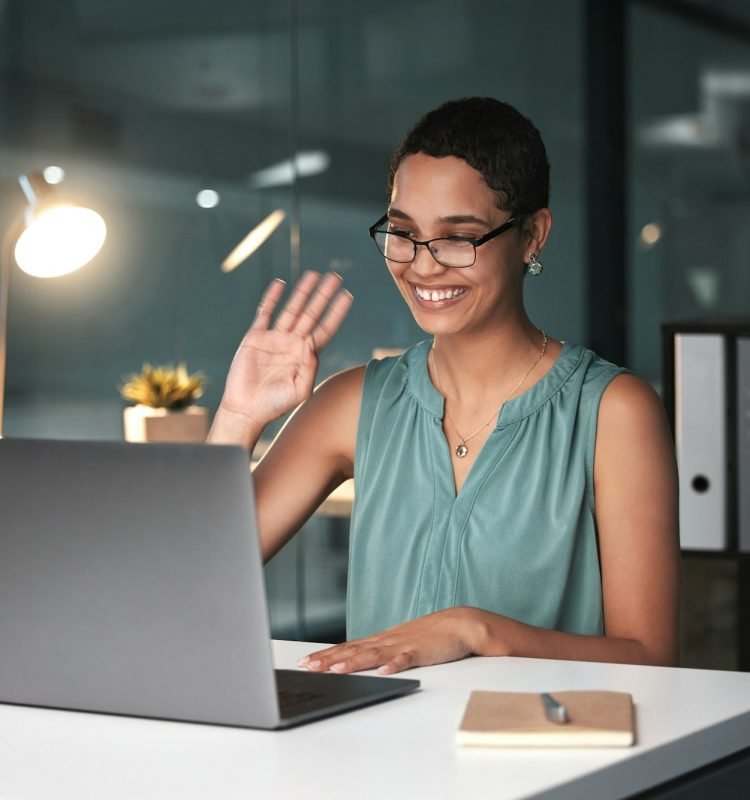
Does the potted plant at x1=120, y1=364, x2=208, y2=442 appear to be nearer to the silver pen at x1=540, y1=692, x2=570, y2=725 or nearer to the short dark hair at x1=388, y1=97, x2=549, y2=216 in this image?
the short dark hair at x1=388, y1=97, x2=549, y2=216

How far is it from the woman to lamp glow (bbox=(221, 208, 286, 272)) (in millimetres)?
2591

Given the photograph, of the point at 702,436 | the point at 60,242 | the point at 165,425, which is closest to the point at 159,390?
the point at 165,425

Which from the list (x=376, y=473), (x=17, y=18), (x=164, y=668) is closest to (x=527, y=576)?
(x=376, y=473)

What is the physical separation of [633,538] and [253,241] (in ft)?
9.79

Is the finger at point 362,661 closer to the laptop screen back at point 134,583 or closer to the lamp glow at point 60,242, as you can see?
the laptop screen back at point 134,583

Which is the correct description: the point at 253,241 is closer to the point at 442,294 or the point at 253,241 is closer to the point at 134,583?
the point at 442,294

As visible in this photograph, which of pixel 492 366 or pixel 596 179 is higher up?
pixel 596 179

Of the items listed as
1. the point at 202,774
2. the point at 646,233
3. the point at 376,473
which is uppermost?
the point at 646,233

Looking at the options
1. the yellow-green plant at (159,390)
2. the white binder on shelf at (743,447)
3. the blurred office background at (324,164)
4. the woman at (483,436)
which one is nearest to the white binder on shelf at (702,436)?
the white binder on shelf at (743,447)

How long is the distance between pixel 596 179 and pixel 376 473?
3.59 metres

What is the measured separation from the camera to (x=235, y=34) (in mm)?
4594

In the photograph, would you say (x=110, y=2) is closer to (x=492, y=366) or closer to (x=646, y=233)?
(x=646, y=233)

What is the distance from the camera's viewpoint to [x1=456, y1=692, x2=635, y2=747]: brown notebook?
111cm

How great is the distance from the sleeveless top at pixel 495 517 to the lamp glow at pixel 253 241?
2629mm
